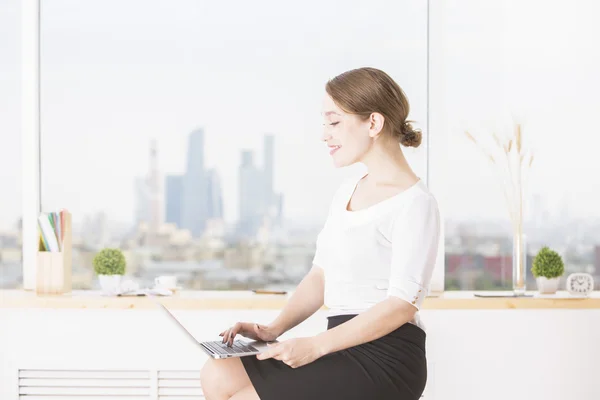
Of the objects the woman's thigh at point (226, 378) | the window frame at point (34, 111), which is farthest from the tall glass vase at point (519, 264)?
the woman's thigh at point (226, 378)

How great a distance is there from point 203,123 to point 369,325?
5.78 ft

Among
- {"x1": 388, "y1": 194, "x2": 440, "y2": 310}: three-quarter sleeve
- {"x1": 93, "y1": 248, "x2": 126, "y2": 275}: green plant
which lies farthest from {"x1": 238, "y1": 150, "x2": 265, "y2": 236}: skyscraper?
{"x1": 388, "y1": 194, "x2": 440, "y2": 310}: three-quarter sleeve

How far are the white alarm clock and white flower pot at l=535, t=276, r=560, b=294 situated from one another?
2.1 inches

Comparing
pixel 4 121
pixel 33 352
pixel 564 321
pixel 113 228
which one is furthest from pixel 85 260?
pixel 564 321

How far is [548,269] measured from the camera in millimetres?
3311

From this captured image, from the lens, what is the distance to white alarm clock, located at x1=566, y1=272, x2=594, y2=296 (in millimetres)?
Result: 3287

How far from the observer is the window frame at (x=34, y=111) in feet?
11.3

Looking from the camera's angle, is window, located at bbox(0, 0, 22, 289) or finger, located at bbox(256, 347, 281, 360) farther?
window, located at bbox(0, 0, 22, 289)

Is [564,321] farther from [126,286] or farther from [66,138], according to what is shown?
[66,138]

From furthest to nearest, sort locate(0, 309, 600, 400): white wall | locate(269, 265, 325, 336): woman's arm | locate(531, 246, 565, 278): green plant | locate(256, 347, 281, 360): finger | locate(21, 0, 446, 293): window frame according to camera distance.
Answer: locate(21, 0, 446, 293): window frame < locate(531, 246, 565, 278): green plant < locate(0, 309, 600, 400): white wall < locate(269, 265, 325, 336): woman's arm < locate(256, 347, 281, 360): finger

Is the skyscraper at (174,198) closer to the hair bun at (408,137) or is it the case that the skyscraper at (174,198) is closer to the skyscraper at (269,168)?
the skyscraper at (269,168)

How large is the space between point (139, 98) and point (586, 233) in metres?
1.99

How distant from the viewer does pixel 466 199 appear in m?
3.46

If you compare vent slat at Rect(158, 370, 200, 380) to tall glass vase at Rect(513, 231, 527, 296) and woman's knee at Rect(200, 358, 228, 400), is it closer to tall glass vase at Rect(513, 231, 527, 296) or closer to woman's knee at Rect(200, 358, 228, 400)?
woman's knee at Rect(200, 358, 228, 400)
